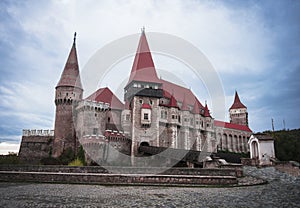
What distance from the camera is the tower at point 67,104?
106ft

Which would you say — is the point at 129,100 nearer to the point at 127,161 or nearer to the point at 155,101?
the point at 155,101

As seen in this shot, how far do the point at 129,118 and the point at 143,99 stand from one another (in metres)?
3.88

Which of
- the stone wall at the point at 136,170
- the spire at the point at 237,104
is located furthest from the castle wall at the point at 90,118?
Result: the spire at the point at 237,104

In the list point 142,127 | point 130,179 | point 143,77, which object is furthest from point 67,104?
point 130,179

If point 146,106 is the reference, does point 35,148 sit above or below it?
below

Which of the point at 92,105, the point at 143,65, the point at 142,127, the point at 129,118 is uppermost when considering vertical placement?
the point at 143,65

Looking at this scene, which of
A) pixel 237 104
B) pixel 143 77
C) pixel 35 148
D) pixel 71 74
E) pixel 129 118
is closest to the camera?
pixel 35 148

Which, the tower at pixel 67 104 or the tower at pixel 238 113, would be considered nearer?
the tower at pixel 67 104

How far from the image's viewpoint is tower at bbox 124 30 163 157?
36594 mm

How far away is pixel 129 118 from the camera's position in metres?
37.7

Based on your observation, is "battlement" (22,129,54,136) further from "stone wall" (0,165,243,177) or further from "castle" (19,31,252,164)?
"stone wall" (0,165,243,177)

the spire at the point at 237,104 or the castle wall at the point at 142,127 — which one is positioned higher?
the spire at the point at 237,104

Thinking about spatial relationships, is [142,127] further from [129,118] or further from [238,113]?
[238,113]

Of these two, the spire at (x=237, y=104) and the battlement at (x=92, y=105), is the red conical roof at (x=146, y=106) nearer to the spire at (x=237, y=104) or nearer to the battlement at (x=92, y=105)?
the battlement at (x=92, y=105)
